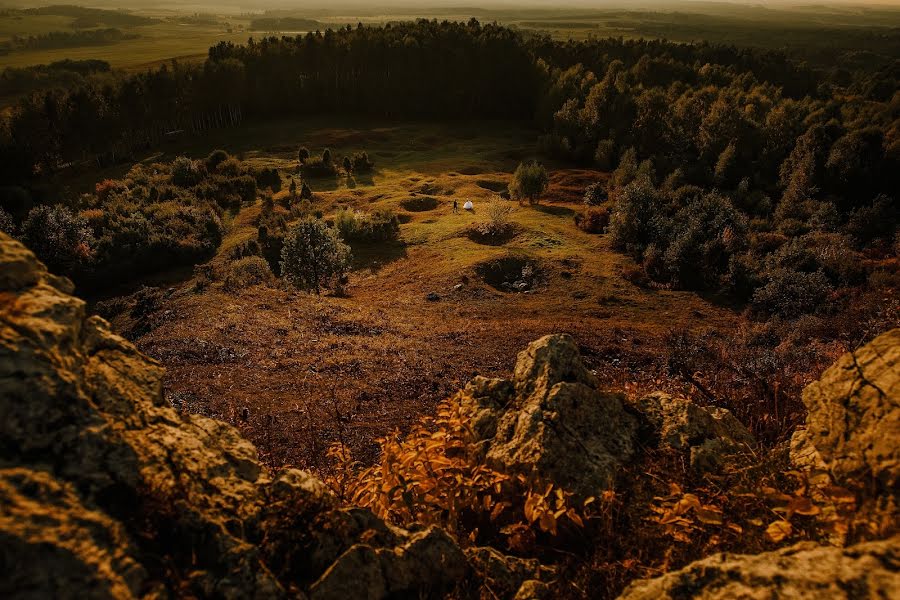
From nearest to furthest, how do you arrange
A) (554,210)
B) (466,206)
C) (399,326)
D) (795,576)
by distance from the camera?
1. (795,576)
2. (399,326)
3. (466,206)
4. (554,210)

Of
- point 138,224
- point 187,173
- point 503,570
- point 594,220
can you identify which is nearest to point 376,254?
point 594,220

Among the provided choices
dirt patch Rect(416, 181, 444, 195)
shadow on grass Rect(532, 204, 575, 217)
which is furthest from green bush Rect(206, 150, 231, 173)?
shadow on grass Rect(532, 204, 575, 217)

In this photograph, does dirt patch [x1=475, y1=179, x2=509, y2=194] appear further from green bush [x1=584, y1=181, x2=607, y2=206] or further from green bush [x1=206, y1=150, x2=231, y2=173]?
green bush [x1=206, y1=150, x2=231, y2=173]

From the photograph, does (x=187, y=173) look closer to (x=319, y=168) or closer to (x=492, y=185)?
(x=319, y=168)

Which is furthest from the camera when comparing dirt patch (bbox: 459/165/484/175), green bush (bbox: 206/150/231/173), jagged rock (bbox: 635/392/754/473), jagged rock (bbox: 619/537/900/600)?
green bush (bbox: 206/150/231/173)

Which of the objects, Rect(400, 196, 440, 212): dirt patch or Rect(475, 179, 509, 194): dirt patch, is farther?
Rect(475, 179, 509, 194): dirt patch

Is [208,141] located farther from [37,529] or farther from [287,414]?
[37,529]

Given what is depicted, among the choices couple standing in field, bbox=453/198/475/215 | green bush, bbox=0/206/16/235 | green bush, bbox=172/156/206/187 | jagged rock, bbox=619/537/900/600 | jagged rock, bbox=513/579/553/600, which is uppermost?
jagged rock, bbox=619/537/900/600
